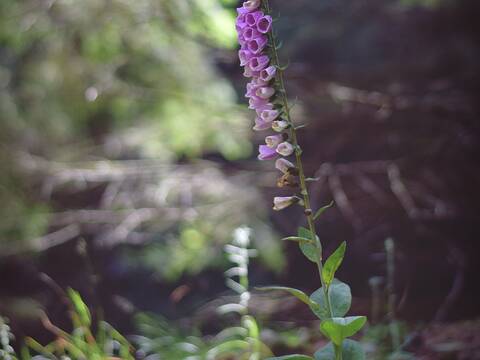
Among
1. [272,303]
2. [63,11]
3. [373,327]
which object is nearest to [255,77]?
[373,327]

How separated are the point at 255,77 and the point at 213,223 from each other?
7.84 feet

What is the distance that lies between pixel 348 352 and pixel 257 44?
746mm

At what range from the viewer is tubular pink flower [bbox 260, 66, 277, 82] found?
1185mm

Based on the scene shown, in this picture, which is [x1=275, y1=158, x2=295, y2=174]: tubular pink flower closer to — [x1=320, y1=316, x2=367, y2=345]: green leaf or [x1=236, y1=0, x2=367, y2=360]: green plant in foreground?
[x1=236, y1=0, x2=367, y2=360]: green plant in foreground

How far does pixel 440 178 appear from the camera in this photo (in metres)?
3.83

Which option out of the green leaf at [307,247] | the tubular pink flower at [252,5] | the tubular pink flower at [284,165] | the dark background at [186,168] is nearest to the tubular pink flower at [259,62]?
the tubular pink flower at [252,5]

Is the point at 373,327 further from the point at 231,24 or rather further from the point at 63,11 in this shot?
the point at 63,11

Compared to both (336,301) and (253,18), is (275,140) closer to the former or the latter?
(253,18)

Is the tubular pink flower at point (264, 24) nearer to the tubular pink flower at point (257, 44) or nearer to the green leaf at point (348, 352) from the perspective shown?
the tubular pink flower at point (257, 44)

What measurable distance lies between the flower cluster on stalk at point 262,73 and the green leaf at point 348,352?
37 cm

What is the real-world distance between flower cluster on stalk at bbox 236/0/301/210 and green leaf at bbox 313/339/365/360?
37 cm

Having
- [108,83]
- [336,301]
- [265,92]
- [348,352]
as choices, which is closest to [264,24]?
[265,92]

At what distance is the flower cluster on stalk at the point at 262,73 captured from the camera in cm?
119

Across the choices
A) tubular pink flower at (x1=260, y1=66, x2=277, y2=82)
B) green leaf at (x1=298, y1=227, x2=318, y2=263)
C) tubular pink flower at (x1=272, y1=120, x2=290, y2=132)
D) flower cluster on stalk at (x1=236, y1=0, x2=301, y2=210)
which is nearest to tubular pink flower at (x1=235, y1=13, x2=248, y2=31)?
flower cluster on stalk at (x1=236, y1=0, x2=301, y2=210)
